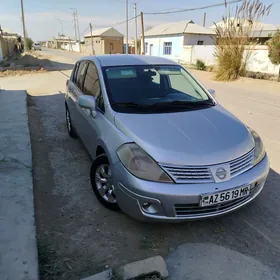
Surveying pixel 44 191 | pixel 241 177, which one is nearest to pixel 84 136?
pixel 44 191

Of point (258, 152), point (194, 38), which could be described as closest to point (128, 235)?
point (258, 152)

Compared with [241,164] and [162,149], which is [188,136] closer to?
[162,149]

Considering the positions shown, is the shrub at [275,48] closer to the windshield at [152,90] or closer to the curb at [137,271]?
the windshield at [152,90]

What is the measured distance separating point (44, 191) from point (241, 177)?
240 centimetres

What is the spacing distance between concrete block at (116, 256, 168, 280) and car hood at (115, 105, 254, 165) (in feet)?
2.76

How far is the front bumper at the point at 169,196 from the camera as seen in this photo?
2.45 meters

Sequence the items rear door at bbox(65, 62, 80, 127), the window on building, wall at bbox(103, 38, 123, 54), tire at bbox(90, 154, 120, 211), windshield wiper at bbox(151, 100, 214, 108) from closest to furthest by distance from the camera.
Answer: tire at bbox(90, 154, 120, 211)
windshield wiper at bbox(151, 100, 214, 108)
rear door at bbox(65, 62, 80, 127)
the window on building
wall at bbox(103, 38, 123, 54)

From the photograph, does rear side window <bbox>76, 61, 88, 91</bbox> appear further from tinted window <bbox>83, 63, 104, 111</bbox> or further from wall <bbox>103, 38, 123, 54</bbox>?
wall <bbox>103, 38, 123, 54</bbox>

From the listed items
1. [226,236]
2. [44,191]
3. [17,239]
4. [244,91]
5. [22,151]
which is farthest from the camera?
[244,91]

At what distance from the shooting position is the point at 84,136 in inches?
165

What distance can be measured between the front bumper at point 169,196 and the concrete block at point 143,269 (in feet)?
1.29

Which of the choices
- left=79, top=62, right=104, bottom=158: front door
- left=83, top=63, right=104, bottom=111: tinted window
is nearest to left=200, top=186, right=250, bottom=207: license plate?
left=79, top=62, right=104, bottom=158: front door

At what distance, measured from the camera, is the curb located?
7.18 ft

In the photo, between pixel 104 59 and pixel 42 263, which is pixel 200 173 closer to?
pixel 42 263
